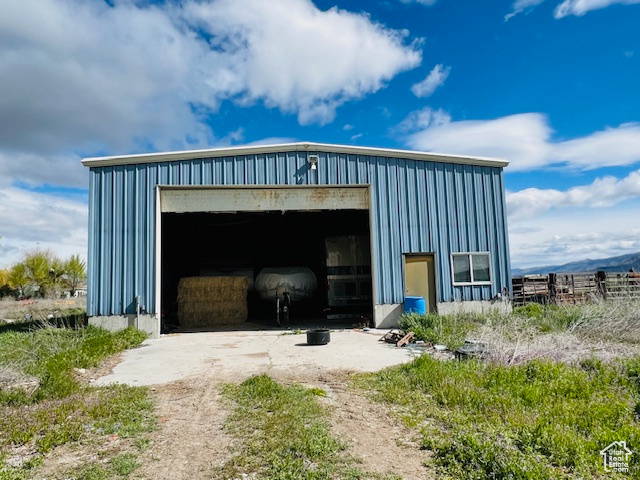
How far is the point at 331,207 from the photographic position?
44.2 feet

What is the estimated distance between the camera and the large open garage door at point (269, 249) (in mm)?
13195

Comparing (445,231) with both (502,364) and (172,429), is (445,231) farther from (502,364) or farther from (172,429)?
(172,429)

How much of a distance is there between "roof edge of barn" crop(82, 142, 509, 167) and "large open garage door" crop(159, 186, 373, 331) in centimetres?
98

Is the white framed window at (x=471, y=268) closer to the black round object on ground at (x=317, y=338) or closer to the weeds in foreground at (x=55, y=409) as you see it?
the black round object on ground at (x=317, y=338)

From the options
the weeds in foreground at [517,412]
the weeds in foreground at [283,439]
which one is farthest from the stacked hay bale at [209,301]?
the weeds in foreground at [283,439]

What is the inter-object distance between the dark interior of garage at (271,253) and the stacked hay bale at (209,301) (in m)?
0.73

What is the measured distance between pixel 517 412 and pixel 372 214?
29.5 ft

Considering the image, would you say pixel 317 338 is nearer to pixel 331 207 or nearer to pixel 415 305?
pixel 415 305

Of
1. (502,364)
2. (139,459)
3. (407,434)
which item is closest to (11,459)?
(139,459)

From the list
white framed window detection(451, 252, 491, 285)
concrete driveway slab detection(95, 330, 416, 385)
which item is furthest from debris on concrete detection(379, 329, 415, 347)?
white framed window detection(451, 252, 491, 285)

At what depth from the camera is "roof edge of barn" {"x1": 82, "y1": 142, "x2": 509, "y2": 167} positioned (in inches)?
493

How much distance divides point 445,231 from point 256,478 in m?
11.4

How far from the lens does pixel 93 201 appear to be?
1252 cm

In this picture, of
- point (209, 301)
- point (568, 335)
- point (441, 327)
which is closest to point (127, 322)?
point (209, 301)
